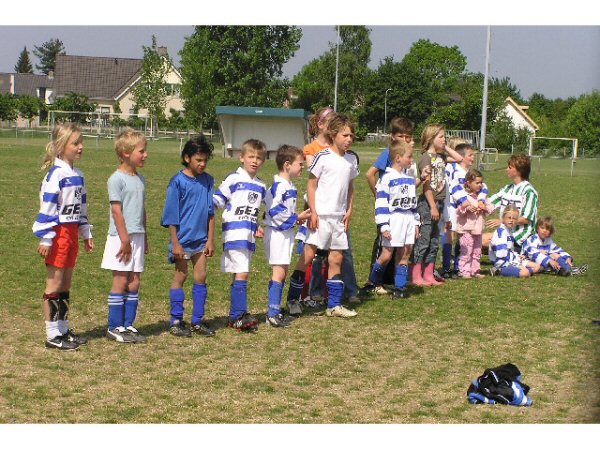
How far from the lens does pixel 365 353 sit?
23.3 ft

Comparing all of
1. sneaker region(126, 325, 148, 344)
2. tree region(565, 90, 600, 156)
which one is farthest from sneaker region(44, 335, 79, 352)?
tree region(565, 90, 600, 156)

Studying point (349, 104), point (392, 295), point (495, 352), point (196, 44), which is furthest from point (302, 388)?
point (349, 104)

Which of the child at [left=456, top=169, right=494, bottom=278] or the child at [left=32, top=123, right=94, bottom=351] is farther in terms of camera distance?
the child at [left=456, top=169, right=494, bottom=278]

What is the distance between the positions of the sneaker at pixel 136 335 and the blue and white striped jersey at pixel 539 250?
19.2ft

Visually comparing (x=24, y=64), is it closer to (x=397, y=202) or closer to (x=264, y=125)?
(x=264, y=125)

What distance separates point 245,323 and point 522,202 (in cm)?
506

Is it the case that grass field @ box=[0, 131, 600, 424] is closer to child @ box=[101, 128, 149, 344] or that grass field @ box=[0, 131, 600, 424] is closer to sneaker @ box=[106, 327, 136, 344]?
sneaker @ box=[106, 327, 136, 344]

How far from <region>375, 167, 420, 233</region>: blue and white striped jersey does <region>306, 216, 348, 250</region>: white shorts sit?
2.55 ft

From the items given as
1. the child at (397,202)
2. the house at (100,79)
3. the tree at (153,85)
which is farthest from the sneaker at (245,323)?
the house at (100,79)

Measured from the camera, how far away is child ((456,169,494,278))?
11.1 metres

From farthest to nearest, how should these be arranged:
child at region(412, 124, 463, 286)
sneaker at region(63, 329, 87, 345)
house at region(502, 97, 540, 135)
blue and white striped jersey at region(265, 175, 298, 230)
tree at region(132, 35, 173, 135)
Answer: tree at region(132, 35, 173, 135)
house at region(502, 97, 540, 135)
child at region(412, 124, 463, 286)
blue and white striped jersey at region(265, 175, 298, 230)
sneaker at region(63, 329, 87, 345)

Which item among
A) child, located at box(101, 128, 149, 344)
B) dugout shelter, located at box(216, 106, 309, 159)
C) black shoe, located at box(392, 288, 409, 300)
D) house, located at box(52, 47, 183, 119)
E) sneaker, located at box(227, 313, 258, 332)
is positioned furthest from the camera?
house, located at box(52, 47, 183, 119)

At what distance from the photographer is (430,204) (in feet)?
33.0

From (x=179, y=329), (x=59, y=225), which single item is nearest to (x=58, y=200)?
(x=59, y=225)
